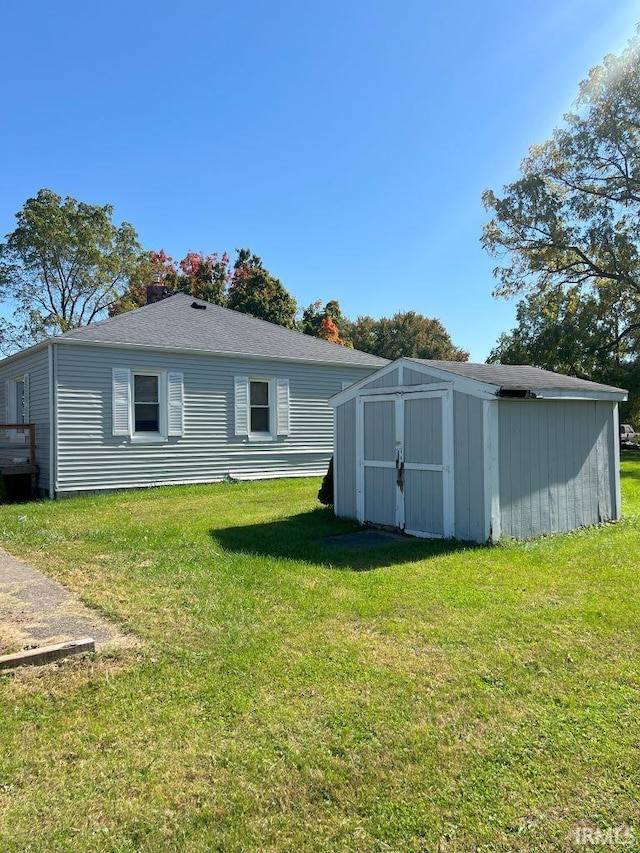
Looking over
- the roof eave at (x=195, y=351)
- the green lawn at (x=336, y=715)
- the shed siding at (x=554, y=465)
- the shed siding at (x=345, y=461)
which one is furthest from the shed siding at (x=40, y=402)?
the shed siding at (x=554, y=465)

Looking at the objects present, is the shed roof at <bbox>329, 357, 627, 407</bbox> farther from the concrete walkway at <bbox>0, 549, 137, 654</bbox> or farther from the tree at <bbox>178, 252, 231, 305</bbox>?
the tree at <bbox>178, 252, 231, 305</bbox>

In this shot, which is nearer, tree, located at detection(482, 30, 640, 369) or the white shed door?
the white shed door

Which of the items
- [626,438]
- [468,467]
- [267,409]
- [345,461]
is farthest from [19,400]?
[626,438]

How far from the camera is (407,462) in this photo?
25.4 ft

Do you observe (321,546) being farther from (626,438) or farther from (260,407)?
(626,438)

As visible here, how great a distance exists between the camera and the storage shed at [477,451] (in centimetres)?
693

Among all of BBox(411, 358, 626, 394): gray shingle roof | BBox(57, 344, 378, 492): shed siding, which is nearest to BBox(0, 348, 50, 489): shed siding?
BBox(57, 344, 378, 492): shed siding

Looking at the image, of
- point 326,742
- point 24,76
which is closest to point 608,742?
point 326,742

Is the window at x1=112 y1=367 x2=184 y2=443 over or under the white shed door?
over

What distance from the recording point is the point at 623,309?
2417 centimetres

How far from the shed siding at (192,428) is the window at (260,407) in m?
0.35

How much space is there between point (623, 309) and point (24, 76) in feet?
75.9

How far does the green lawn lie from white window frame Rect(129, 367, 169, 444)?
280 inches

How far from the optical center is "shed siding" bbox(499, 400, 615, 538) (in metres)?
7.07
